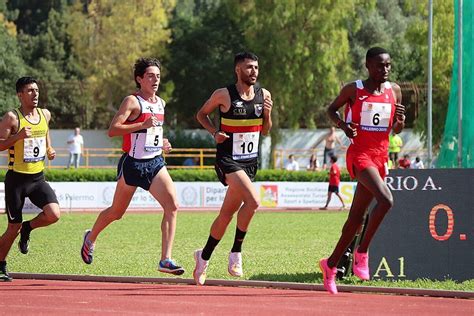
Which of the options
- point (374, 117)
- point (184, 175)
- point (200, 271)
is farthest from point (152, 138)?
point (184, 175)

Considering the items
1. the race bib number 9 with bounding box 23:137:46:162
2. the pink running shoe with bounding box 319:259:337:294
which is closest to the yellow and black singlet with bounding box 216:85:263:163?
the pink running shoe with bounding box 319:259:337:294

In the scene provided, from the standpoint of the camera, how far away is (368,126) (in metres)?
11.5

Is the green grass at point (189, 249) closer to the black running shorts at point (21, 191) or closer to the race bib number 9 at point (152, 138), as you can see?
the black running shorts at point (21, 191)

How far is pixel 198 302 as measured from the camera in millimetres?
10789

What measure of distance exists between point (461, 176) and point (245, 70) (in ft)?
9.02

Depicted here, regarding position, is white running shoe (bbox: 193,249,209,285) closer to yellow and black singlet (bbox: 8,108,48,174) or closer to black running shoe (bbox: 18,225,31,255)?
yellow and black singlet (bbox: 8,108,48,174)

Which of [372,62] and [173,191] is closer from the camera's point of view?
[372,62]

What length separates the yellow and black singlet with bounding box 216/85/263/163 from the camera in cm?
1217

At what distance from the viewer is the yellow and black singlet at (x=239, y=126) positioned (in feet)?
39.9

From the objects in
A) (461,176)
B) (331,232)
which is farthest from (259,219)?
(461,176)

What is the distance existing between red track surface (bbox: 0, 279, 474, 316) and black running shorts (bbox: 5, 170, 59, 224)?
3.58 ft

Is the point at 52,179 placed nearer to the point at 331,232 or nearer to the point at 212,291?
the point at 331,232

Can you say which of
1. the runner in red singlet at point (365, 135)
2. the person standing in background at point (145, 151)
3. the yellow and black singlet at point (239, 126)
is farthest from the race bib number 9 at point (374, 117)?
the person standing in background at point (145, 151)

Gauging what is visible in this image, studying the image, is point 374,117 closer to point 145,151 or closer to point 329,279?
point 329,279
